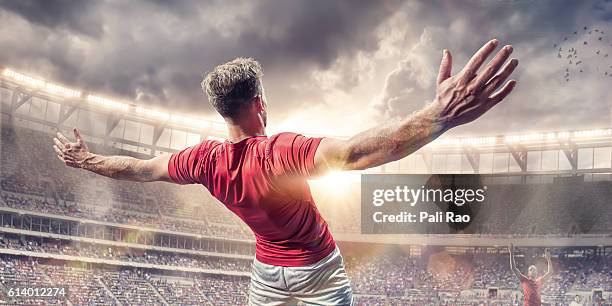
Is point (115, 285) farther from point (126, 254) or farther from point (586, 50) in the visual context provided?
point (586, 50)

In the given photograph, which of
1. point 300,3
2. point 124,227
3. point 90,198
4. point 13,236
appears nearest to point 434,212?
point 300,3

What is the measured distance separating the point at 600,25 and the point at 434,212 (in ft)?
40.0

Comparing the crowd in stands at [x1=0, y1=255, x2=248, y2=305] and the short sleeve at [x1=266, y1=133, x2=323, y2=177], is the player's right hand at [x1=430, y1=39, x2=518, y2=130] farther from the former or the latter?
the crowd in stands at [x1=0, y1=255, x2=248, y2=305]

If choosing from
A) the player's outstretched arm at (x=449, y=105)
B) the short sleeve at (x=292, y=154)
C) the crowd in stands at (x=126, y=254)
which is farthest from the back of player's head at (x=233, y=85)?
the crowd in stands at (x=126, y=254)

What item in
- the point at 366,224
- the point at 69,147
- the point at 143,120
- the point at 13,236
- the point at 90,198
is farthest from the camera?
the point at 143,120

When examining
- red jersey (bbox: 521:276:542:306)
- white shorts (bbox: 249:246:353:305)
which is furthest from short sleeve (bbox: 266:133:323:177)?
red jersey (bbox: 521:276:542:306)

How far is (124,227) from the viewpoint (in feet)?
96.5

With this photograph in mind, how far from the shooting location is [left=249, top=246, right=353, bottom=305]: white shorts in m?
3.37

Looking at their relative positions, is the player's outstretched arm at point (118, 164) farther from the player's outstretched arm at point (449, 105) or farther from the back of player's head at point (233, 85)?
the player's outstretched arm at point (449, 105)

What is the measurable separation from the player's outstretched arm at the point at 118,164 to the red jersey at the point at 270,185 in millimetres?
143

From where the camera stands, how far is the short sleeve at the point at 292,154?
8.88ft

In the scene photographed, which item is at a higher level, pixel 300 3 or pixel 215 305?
pixel 300 3

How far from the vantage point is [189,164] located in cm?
349

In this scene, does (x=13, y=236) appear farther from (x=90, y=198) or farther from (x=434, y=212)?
(x=434, y=212)
